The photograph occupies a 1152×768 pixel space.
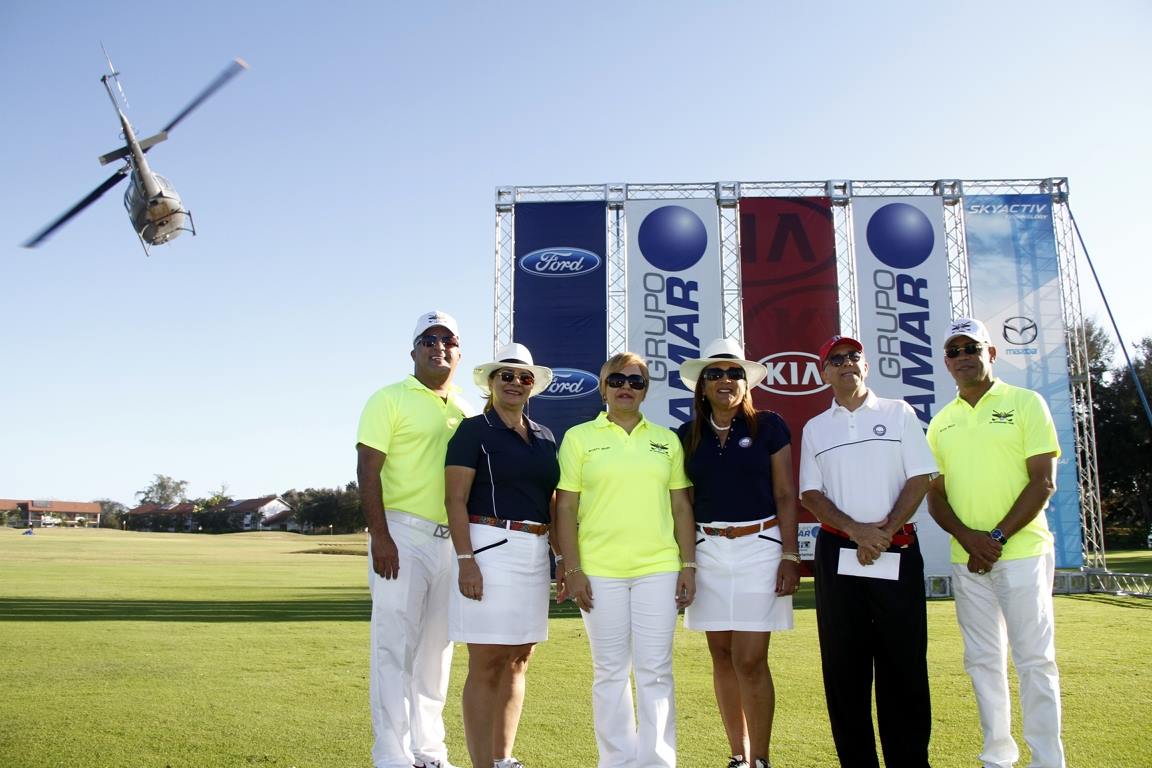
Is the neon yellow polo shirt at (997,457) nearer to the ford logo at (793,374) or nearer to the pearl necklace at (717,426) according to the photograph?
the pearl necklace at (717,426)

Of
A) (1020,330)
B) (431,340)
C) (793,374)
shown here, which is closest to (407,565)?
(431,340)

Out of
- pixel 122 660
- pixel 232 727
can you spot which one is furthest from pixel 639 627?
pixel 122 660

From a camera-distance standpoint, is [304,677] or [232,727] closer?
[232,727]

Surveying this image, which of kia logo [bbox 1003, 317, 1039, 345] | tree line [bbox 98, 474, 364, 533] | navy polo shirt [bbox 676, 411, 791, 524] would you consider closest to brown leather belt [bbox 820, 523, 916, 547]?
navy polo shirt [bbox 676, 411, 791, 524]

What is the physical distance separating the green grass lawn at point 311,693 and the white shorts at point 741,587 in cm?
85

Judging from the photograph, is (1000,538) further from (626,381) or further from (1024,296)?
(1024,296)

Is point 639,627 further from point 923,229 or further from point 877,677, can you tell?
point 923,229

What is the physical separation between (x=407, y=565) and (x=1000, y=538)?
2.72 meters

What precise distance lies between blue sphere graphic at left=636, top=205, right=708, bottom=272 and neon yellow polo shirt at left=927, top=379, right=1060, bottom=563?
1031 cm

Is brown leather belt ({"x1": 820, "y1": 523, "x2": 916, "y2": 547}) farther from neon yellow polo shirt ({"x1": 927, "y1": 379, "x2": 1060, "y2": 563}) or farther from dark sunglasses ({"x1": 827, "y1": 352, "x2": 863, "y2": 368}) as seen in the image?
dark sunglasses ({"x1": 827, "y1": 352, "x2": 863, "y2": 368})

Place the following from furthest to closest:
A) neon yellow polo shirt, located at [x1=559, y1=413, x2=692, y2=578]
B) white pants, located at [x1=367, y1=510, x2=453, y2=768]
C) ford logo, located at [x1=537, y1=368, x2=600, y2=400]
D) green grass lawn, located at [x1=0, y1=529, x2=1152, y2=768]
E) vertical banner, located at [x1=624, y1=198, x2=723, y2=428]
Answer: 1. vertical banner, located at [x1=624, y1=198, x2=723, y2=428]
2. ford logo, located at [x1=537, y1=368, x2=600, y2=400]
3. green grass lawn, located at [x1=0, y1=529, x2=1152, y2=768]
4. white pants, located at [x1=367, y1=510, x2=453, y2=768]
5. neon yellow polo shirt, located at [x1=559, y1=413, x2=692, y2=578]

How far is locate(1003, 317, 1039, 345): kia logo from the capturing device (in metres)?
14.1

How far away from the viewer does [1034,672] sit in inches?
142

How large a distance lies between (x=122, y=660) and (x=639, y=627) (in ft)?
17.9
